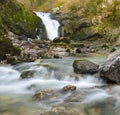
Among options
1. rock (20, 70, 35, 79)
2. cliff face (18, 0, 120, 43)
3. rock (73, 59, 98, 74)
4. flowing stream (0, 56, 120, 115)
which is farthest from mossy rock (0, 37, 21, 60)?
cliff face (18, 0, 120, 43)

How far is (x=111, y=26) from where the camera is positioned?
53.5 m

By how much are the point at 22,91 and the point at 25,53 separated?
864cm

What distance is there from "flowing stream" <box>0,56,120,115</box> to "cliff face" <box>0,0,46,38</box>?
17.1 m

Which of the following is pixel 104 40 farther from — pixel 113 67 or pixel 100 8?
pixel 113 67

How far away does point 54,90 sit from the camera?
44.2 ft

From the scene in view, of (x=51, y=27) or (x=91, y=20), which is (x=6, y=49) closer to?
(x=51, y=27)

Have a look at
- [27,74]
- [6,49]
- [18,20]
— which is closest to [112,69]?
[27,74]

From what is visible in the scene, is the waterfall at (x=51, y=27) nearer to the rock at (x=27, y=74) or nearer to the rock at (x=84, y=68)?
the rock at (x=27, y=74)

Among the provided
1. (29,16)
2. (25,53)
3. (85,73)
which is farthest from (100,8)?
(85,73)

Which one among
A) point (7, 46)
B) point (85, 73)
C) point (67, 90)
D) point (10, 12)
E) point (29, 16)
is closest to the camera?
point (67, 90)

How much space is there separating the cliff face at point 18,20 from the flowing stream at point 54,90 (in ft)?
56.1

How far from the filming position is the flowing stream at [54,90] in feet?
36.0

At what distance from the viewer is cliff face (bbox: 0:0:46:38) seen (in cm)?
3562

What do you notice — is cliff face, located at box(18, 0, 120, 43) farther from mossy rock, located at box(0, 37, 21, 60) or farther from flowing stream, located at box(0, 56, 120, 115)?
flowing stream, located at box(0, 56, 120, 115)
